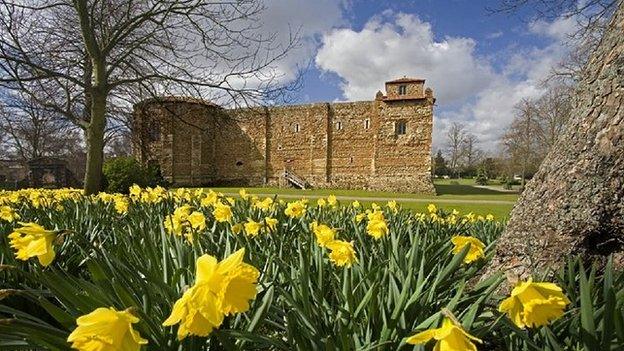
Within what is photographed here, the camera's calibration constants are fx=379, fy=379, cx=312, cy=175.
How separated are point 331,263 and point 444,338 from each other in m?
1.35

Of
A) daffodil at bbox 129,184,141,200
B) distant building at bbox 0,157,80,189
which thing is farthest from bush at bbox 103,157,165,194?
daffodil at bbox 129,184,141,200

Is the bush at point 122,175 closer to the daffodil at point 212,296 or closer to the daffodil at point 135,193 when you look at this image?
the daffodil at point 135,193

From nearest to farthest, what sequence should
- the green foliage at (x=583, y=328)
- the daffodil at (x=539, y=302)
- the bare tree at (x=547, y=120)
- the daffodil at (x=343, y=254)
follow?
the daffodil at (x=539, y=302), the green foliage at (x=583, y=328), the daffodil at (x=343, y=254), the bare tree at (x=547, y=120)

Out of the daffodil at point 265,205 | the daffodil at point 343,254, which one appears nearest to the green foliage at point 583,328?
the daffodil at point 343,254

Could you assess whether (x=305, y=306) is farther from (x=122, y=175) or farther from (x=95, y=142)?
(x=122, y=175)

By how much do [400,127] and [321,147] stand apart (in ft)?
21.6

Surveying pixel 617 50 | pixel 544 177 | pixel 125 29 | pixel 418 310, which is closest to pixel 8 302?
pixel 418 310

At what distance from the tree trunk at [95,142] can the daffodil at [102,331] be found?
9939mm

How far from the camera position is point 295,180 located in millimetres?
31453

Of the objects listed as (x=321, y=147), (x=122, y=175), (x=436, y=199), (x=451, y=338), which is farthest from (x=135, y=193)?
(x=321, y=147)

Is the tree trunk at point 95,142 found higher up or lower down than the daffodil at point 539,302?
higher up

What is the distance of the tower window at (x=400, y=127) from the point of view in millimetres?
29191

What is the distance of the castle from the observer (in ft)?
95.2

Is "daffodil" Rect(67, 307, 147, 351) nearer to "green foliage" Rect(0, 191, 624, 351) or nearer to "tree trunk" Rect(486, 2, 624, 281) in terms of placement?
"green foliage" Rect(0, 191, 624, 351)
